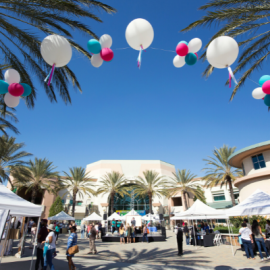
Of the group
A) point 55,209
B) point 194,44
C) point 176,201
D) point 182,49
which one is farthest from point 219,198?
point 182,49

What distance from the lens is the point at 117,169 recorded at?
4197cm

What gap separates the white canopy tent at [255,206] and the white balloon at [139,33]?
8.08 metres

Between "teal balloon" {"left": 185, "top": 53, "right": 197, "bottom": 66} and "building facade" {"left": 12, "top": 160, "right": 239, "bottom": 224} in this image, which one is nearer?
"teal balloon" {"left": 185, "top": 53, "right": 197, "bottom": 66}

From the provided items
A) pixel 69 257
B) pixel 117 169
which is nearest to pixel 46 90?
pixel 69 257

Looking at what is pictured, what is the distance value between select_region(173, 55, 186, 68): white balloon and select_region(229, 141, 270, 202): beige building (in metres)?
13.9

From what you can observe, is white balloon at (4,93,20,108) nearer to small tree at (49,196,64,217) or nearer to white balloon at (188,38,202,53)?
white balloon at (188,38,202,53)

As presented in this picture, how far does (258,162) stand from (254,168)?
665 mm

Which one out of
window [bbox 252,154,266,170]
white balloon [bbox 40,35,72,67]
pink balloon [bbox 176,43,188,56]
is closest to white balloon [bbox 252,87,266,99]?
pink balloon [bbox 176,43,188,56]

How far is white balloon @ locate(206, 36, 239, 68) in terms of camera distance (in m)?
4.71

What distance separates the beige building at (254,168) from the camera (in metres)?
16.1

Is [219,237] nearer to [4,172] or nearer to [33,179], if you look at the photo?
[4,172]

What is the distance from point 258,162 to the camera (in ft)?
57.0

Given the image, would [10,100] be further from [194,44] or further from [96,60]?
[194,44]

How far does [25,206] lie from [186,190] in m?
29.3
